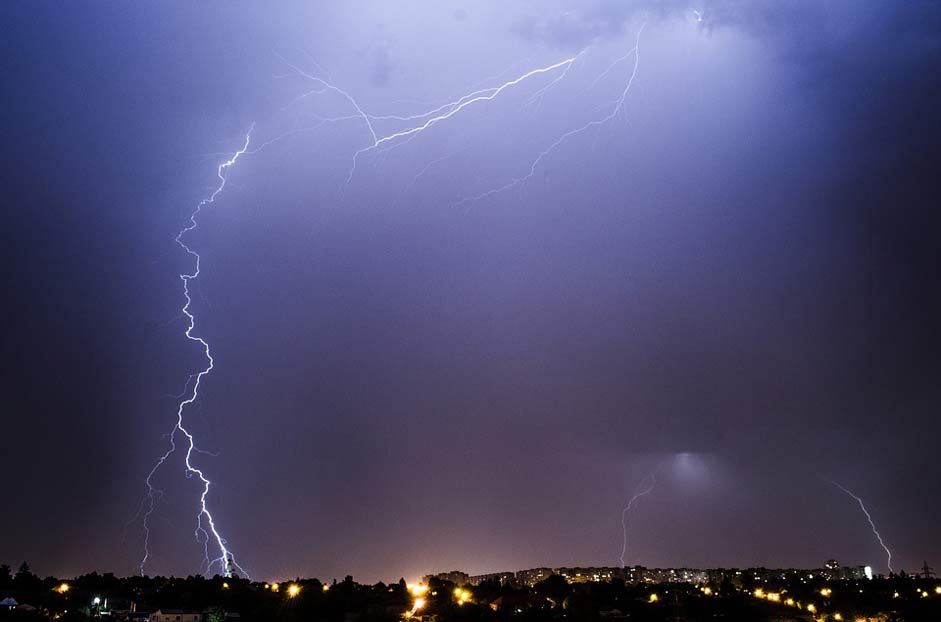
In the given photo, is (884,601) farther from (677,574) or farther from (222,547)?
(677,574)

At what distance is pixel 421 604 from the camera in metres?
32.5

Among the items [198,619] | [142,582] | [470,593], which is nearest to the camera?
[198,619]

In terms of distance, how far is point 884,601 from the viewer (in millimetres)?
34625

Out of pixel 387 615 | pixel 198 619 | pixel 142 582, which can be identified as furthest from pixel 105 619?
pixel 142 582

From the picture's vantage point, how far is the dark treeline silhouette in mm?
26062

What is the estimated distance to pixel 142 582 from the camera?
152 ft

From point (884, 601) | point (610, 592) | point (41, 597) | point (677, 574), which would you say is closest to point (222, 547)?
point (41, 597)

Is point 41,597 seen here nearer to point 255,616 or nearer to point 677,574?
point 255,616

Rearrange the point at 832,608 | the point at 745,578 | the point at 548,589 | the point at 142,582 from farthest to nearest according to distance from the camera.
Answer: the point at 745,578 → the point at 142,582 → the point at 548,589 → the point at 832,608

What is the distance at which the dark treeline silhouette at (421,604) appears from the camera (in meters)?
26.1

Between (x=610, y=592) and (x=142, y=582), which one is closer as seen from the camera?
(x=610, y=592)

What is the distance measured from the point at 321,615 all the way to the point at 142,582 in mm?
24795

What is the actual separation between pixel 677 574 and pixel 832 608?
4996 centimetres

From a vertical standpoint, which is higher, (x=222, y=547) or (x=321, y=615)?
(x=222, y=547)
